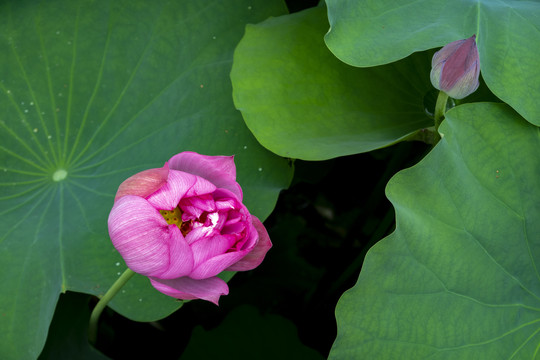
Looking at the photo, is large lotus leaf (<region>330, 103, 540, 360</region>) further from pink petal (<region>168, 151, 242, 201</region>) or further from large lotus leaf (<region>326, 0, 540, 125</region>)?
pink petal (<region>168, 151, 242, 201</region>)

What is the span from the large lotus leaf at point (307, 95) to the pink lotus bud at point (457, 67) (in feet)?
0.43

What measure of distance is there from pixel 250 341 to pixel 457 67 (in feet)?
2.13

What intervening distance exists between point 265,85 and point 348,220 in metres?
0.71

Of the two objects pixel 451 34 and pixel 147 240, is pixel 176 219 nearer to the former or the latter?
pixel 147 240

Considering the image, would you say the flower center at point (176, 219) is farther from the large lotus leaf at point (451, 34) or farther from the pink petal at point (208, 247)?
the large lotus leaf at point (451, 34)

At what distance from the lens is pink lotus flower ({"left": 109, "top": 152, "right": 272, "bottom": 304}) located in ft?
2.05

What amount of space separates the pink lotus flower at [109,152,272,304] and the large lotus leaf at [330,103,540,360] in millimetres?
187

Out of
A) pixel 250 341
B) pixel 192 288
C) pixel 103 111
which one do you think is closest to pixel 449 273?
pixel 192 288

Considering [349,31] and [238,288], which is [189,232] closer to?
[349,31]

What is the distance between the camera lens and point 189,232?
665 mm

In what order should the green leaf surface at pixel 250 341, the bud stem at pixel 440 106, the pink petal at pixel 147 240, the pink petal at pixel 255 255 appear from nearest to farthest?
the pink petal at pixel 147 240 → the pink petal at pixel 255 255 → the bud stem at pixel 440 106 → the green leaf surface at pixel 250 341

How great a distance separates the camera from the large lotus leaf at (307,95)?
0.89m

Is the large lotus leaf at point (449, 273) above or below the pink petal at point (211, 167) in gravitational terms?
below

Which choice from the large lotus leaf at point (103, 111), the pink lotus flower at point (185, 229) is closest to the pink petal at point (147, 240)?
the pink lotus flower at point (185, 229)
